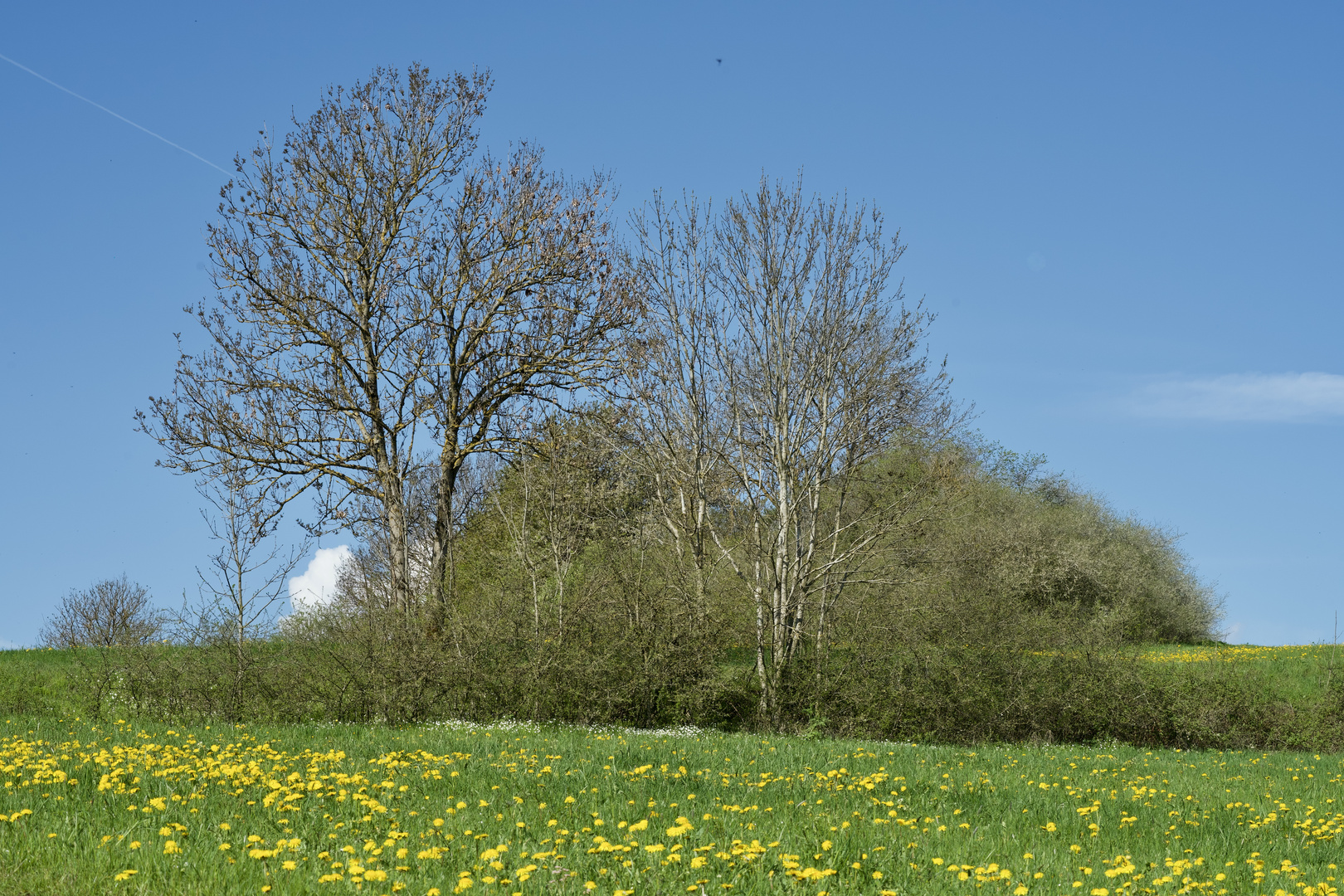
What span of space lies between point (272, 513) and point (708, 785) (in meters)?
13.7

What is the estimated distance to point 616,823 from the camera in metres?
6.55

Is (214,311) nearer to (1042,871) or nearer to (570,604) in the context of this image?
(570,604)

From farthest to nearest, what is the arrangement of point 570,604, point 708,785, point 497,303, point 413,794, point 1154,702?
point 497,303 < point 1154,702 < point 570,604 < point 708,785 < point 413,794

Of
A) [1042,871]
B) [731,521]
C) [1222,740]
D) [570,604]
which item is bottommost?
[1222,740]

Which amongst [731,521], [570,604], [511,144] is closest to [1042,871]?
[570,604]

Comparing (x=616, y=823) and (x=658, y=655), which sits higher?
(x=658, y=655)

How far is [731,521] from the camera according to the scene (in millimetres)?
19891

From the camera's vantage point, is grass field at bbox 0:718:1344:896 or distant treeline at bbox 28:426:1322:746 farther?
distant treeline at bbox 28:426:1322:746

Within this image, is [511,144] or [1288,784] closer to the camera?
[1288,784]

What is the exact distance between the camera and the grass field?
5.34 meters

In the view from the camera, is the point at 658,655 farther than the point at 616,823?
Yes

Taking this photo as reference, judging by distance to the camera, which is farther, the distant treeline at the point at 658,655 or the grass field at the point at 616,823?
the distant treeline at the point at 658,655

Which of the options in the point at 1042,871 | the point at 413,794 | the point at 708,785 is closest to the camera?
the point at 1042,871

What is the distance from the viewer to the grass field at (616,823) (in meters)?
5.34
